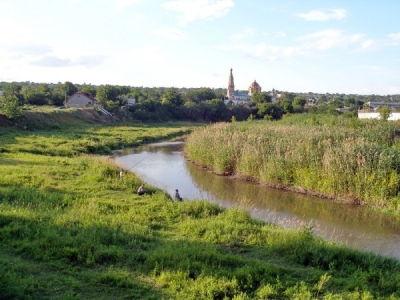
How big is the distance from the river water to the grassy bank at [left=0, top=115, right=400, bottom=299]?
9.01 feet

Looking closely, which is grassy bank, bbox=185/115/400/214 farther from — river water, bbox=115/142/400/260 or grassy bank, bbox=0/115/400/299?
grassy bank, bbox=0/115/400/299

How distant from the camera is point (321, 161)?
18125mm

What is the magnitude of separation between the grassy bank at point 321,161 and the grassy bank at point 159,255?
6330 millimetres

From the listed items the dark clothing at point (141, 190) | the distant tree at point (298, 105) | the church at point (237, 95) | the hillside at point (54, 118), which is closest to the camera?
the dark clothing at point (141, 190)

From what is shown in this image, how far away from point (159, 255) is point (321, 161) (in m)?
11.7

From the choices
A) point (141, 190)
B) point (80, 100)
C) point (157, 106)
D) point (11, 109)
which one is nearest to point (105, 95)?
point (80, 100)

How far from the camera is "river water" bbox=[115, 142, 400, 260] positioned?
12.9 meters

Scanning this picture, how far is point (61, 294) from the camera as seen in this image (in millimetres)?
6758

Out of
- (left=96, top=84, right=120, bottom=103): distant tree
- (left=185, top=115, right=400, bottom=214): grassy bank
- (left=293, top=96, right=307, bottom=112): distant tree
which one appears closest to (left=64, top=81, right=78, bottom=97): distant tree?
(left=96, top=84, right=120, bottom=103): distant tree

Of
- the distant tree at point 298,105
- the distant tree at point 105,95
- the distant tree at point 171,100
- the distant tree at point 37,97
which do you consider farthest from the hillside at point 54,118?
the distant tree at point 298,105

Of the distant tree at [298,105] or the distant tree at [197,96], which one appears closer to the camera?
the distant tree at [298,105]

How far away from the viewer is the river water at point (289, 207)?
12938 millimetres

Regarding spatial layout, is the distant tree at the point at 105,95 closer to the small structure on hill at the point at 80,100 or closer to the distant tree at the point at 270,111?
the small structure on hill at the point at 80,100

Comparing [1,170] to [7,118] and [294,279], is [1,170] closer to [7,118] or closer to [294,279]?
Result: [294,279]
